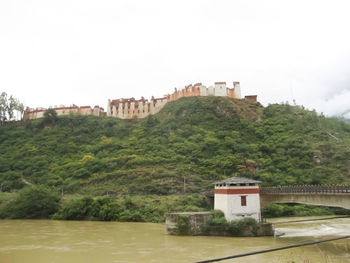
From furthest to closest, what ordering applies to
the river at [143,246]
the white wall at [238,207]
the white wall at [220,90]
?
the white wall at [220,90], the white wall at [238,207], the river at [143,246]

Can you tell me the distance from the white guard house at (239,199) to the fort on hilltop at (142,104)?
205ft

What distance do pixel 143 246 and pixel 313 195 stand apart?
16.3m

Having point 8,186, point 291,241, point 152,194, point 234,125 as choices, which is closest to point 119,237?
point 291,241

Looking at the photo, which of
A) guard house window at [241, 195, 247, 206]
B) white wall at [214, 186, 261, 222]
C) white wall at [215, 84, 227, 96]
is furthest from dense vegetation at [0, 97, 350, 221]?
guard house window at [241, 195, 247, 206]

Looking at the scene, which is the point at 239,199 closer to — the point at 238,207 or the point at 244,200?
the point at 244,200

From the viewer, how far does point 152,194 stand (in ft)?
166

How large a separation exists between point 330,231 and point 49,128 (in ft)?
252

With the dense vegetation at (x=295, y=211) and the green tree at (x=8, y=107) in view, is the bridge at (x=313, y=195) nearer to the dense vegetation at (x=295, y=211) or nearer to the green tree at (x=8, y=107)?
the dense vegetation at (x=295, y=211)

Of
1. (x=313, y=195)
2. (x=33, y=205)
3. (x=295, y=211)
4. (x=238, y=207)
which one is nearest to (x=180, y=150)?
(x=295, y=211)

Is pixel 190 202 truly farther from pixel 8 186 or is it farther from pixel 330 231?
pixel 8 186

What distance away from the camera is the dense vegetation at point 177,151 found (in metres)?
52.8

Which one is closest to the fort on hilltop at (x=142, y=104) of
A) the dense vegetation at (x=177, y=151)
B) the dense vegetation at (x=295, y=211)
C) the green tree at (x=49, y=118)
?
the dense vegetation at (x=177, y=151)

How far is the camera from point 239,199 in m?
29.2

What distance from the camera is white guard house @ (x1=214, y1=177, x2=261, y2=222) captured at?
95.1ft
